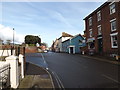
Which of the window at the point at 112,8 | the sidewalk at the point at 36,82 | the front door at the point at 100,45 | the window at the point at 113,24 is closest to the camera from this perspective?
the sidewalk at the point at 36,82

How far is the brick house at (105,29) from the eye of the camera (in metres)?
21.1

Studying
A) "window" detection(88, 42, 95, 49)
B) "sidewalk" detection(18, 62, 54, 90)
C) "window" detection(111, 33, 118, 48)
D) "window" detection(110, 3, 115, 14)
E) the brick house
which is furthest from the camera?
"window" detection(88, 42, 95, 49)

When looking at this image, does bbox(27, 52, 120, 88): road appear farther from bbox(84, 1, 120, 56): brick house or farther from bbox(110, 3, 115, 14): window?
bbox(110, 3, 115, 14): window

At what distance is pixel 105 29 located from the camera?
24.4m

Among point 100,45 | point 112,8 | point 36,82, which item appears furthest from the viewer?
point 100,45

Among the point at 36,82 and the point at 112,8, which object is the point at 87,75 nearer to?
the point at 36,82

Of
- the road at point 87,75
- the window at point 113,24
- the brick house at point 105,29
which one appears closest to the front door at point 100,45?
the brick house at point 105,29

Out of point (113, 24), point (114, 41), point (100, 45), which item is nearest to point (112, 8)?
point (113, 24)

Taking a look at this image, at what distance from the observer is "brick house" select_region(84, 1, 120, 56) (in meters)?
21.1

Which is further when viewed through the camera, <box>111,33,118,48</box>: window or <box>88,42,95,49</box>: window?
<box>88,42,95,49</box>: window

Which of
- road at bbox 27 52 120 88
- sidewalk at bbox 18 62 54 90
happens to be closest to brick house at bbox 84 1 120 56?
road at bbox 27 52 120 88

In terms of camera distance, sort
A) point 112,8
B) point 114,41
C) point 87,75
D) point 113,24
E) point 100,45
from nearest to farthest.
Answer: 1. point 87,75
2. point 114,41
3. point 113,24
4. point 112,8
5. point 100,45

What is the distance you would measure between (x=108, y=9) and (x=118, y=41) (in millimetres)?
6423

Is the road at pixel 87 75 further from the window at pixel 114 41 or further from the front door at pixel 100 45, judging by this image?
the front door at pixel 100 45
